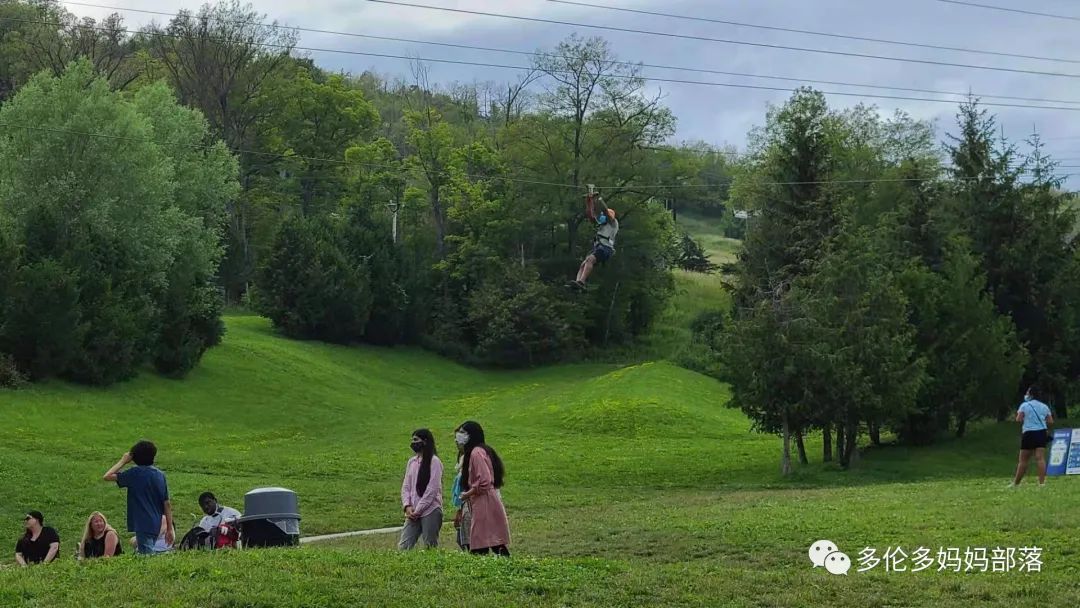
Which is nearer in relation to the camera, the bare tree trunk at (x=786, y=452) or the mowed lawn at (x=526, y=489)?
the mowed lawn at (x=526, y=489)

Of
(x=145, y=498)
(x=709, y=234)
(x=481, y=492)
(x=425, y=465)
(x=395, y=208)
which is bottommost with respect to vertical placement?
(x=145, y=498)

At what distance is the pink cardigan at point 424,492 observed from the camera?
14586 mm

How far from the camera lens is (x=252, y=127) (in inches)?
3521

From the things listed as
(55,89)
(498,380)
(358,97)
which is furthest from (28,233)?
(358,97)

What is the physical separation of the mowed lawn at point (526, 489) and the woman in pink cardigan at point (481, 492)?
0.46m

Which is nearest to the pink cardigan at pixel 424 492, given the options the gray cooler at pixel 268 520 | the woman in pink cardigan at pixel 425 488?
the woman in pink cardigan at pixel 425 488

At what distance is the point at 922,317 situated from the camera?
135 ft

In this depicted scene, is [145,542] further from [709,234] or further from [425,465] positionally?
[709,234]

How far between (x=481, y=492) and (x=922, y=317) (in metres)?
31.2

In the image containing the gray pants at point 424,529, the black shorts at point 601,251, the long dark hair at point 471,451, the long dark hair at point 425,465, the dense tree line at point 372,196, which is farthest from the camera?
the dense tree line at point 372,196

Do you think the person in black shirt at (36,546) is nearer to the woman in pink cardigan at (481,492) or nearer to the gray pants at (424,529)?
the gray pants at (424,529)

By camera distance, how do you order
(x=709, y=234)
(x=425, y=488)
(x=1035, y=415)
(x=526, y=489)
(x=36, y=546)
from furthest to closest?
1. (x=709, y=234)
2. (x=526, y=489)
3. (x=1035, y=415)
4. (x=36, y=546)
5. (x=425, y=488)

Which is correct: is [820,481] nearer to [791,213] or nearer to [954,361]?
[954,361]

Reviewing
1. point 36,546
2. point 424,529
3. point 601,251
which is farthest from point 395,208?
point 424,529
